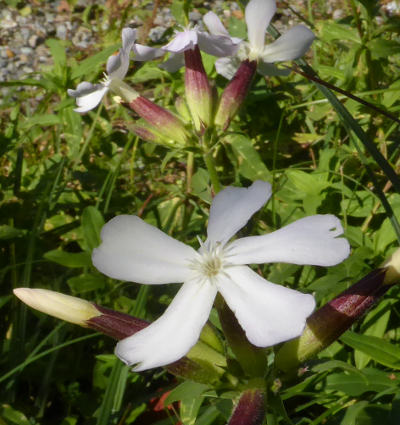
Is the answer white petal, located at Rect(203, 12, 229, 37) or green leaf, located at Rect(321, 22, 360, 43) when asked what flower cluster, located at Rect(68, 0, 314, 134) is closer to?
white petal, located at Rect(203, 12, 229, 37)

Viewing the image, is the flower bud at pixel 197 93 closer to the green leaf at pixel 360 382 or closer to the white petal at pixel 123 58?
the white petal at pixel 123 58

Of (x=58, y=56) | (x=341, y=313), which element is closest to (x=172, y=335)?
(x=341, y=313)

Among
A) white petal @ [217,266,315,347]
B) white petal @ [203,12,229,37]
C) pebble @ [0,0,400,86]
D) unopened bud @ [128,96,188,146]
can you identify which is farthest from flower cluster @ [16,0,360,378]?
pebble @ [0,0,400,86]

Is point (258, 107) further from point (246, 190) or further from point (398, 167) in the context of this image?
point (246, 190)

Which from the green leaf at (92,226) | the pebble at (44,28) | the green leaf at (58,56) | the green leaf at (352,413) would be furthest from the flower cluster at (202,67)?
the pebble at (44,28)

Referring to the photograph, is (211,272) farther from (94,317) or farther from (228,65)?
(228,65)
